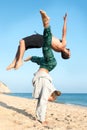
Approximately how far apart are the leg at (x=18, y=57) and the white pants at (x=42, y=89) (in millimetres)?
1082

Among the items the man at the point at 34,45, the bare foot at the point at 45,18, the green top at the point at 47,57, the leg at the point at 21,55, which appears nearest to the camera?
the bare foot at the point at 45,18

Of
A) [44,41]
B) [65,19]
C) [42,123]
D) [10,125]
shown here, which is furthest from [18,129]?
[65,19]

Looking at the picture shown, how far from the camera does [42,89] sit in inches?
380

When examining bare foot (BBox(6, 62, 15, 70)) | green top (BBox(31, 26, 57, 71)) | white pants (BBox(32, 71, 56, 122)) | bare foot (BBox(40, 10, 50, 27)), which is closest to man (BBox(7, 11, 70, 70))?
bare foot (BBox(6, 62, 15, 70))

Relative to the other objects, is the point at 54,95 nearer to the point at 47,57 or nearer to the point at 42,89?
the point at 42,89

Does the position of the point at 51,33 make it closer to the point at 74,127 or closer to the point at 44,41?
the point at 44,41

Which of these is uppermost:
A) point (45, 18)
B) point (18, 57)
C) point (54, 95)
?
point (45, 18)

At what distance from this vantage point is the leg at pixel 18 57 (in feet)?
28.2

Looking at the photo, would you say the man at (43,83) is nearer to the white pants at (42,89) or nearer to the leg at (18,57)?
the white pants at (42,89)

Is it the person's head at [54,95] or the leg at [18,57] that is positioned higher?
the leg at [18,57]

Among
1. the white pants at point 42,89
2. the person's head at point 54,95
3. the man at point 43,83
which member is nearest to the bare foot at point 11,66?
the man at point 43,83

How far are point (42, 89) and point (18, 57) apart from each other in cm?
136

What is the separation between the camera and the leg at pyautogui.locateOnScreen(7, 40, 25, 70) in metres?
8.60

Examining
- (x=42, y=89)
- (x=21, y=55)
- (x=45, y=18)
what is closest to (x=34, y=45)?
(x=21, y=55)
